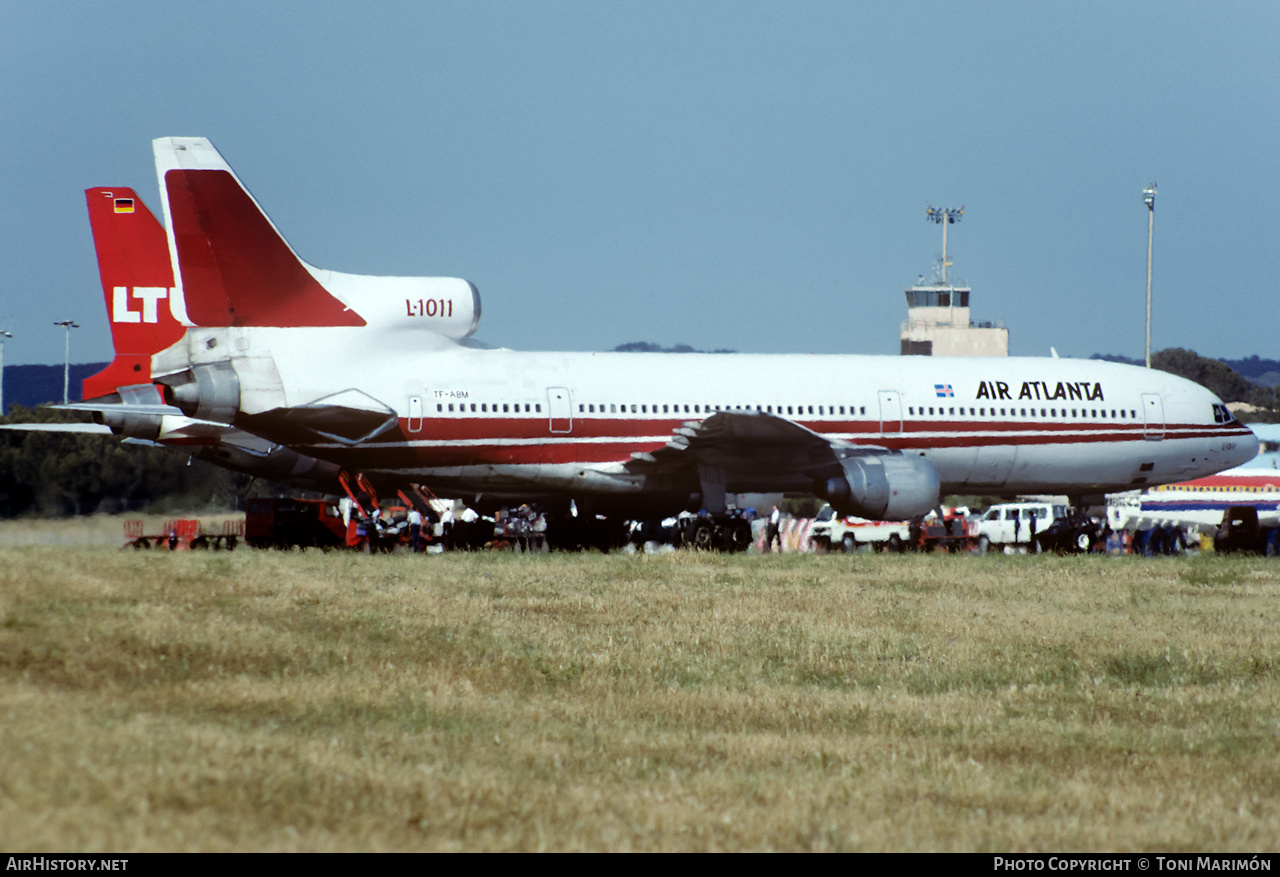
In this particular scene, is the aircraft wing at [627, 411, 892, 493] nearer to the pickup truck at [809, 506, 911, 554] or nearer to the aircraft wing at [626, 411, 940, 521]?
the aircraft wing at [626, 411, 940, 521]

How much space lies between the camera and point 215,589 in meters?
14.9

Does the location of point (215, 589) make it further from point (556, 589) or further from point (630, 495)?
point (630, 495)

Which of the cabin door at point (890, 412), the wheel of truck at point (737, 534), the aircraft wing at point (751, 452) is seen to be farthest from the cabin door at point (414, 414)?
the cabin door at point (890, 412)

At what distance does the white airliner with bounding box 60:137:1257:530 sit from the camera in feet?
81.4

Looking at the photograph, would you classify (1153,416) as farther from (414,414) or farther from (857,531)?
(414,414)

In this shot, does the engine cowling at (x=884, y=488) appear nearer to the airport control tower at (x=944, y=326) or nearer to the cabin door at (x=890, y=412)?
the cabin door at (x=890, y=412)

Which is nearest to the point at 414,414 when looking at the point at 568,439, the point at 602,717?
the point at 568,439

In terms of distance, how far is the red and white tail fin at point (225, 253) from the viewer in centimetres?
2416

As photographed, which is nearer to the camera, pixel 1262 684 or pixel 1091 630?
pixel 1262 684

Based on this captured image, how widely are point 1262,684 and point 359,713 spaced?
8.60 metres

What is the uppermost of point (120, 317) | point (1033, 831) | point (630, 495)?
point (120, 317)
